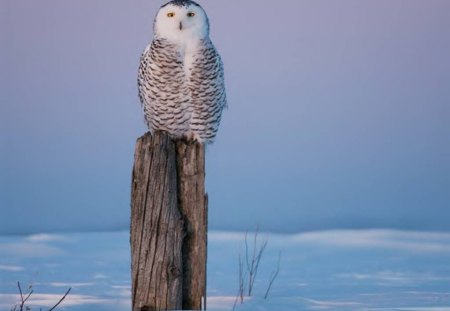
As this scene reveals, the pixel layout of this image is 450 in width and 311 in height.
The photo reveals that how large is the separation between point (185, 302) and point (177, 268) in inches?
9.8

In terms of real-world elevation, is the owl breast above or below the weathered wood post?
above

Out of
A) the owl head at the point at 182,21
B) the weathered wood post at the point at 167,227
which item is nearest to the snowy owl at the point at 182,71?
the owl head at the point at 182,21

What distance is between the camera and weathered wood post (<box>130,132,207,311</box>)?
4.00m

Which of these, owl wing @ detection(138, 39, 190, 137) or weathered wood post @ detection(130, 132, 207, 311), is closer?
weathered wood post @ detection(130, 132, 207, 311)

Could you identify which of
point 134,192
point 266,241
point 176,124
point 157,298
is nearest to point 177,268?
point 157,298

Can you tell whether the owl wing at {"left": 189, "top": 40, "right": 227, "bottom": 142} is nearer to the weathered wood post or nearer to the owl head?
the owl head

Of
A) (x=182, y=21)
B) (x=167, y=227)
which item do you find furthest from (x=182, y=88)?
(x=167, y=227)

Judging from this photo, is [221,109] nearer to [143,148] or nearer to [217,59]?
[217,59]

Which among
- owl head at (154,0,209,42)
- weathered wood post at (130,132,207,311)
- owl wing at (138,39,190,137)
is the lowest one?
weathered wood post at (130,132,207,311)

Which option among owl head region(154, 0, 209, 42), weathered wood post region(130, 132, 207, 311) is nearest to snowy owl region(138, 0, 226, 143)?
owl head region(154, 0, 209, 42)

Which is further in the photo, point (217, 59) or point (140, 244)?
point (217, 59)

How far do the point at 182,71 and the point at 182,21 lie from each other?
0.34m

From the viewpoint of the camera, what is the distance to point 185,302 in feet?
13.6

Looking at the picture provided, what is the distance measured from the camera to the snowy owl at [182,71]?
4.98 meters
